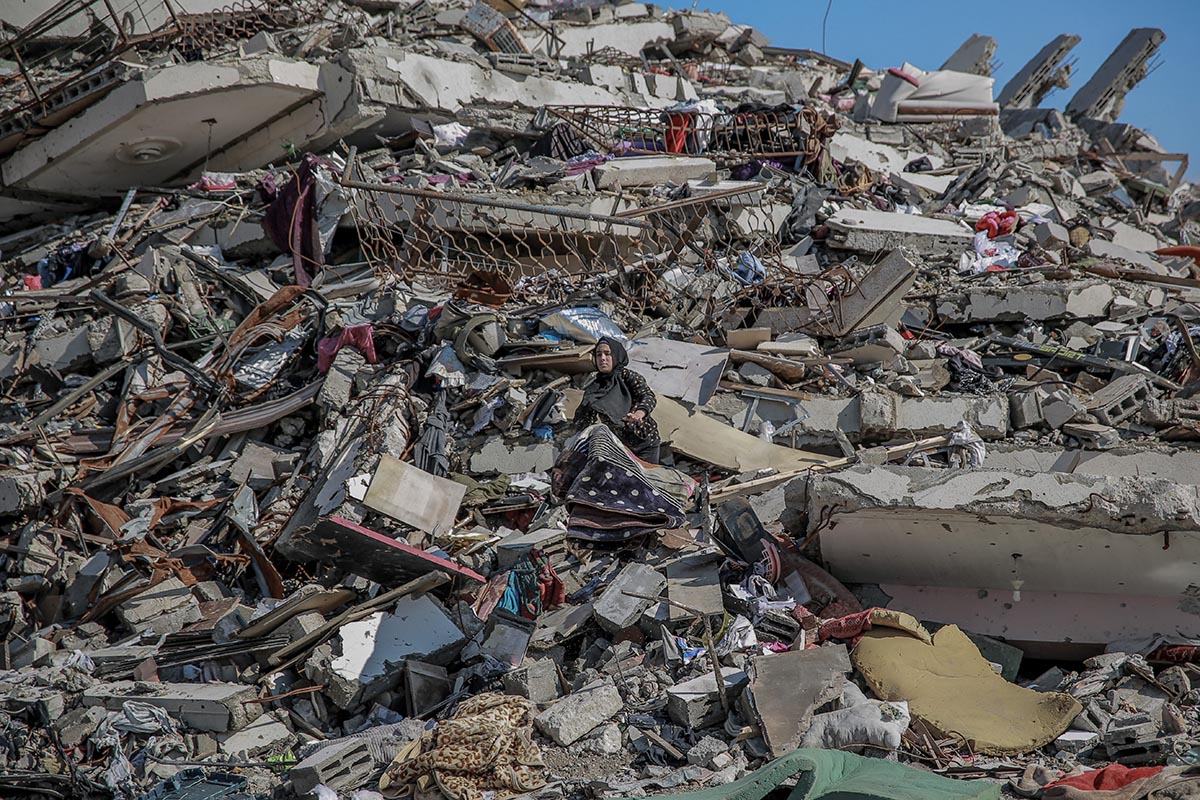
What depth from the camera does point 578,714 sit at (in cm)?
482

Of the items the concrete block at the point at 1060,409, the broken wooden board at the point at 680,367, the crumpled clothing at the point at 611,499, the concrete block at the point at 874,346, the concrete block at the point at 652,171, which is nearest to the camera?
the crumpled clothing at the point at 611,499

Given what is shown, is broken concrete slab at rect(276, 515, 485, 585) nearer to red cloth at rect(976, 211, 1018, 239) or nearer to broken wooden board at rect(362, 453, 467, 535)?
broken wooden board at rect(362, 453, 467, 535)

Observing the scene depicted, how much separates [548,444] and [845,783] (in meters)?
4.22

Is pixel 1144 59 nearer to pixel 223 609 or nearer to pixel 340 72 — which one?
pixel 340 72

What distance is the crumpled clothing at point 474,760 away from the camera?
14.7 feet

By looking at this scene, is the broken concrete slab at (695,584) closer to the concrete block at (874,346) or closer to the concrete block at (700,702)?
the concrete block at (700,702)

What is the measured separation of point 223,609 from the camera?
6.86 m

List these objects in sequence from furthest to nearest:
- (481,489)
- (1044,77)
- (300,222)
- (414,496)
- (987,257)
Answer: (1044,77)
(987,257)
(300,222)
(481,489)
(414,496)

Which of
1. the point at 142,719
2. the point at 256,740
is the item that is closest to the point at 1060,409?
the point at 256,740

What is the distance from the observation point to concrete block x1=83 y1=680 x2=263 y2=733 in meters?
5.68

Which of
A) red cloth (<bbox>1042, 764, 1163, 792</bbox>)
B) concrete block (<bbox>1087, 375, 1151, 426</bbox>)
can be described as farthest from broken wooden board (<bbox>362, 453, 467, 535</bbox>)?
concrete block (<bbox>1087, 375, 1151, 426</bbox>)

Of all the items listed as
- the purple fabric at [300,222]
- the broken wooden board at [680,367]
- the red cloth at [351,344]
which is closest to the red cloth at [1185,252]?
the broken wooden board at [680,367]

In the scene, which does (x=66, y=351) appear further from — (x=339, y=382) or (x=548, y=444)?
(x=548, y=444)

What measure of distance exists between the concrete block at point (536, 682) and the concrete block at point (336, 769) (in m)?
0.77
